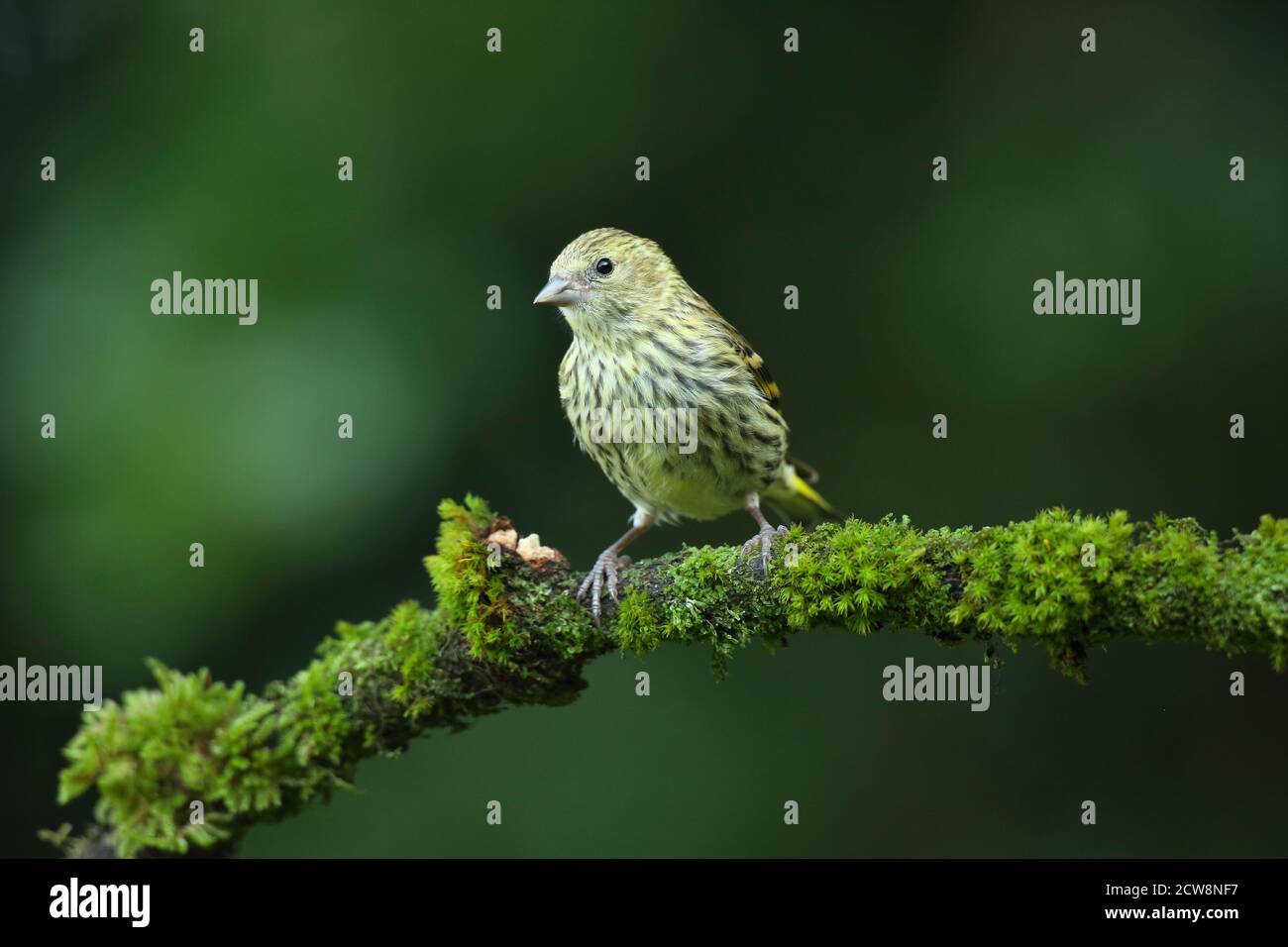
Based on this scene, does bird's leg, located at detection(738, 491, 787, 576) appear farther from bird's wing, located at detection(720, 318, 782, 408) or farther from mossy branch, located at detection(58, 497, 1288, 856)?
bird's wing, located at detection(720, 318, 782, 408)

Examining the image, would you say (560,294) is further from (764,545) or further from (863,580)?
(863,580)

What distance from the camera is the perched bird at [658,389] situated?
413cm

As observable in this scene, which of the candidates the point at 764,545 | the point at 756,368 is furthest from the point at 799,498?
the point at 764,545

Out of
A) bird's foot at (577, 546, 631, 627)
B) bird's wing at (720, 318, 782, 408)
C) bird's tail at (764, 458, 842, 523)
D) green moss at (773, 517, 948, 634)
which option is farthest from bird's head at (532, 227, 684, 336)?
green moss at (773, 517, 948, 634)

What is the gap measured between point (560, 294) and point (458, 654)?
1514 mm

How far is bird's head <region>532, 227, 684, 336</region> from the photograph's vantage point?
430 cm

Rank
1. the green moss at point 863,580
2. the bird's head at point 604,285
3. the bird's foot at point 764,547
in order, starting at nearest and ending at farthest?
the green moss at point 863,580 < the bird's foot at point 764,547 < the bird's head at point 604,285

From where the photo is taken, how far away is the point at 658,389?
163 inches

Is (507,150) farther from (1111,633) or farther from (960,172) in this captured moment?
(1111,633)

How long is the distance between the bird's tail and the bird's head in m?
1.00

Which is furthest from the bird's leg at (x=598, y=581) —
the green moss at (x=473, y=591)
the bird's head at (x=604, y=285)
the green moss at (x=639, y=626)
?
the bird's head at (x=604, y=285)

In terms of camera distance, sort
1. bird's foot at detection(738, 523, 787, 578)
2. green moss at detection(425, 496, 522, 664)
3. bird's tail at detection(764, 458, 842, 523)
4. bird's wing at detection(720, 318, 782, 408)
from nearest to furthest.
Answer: bird's foot at detection(738, 523, 787, 578) < green moss at detection(425, 496, 522, 664) < bird's wing at detection(720, 318, 782, 408) < bird's tail at detection(764, 458, 842, 523)

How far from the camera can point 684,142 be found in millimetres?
5688

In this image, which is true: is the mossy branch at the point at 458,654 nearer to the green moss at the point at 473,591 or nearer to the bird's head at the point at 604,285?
the green moss at the point at 473,591
